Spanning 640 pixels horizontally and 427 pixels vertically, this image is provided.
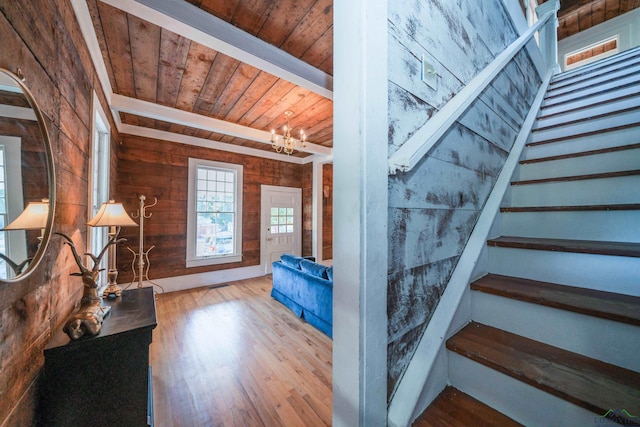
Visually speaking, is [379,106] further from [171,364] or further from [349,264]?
[171,364]

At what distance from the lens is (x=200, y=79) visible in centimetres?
247

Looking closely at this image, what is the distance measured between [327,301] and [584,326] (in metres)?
1.95

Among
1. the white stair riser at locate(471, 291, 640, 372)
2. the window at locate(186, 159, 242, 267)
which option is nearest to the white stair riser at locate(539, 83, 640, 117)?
the white stair riser at locate(471, 291, 640, 372)

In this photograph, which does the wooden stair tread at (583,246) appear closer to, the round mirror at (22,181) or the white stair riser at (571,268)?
the white stair riser at (571,268)

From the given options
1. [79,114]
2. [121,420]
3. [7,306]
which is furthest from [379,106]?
[79,114]

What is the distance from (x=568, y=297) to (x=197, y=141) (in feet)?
16.6

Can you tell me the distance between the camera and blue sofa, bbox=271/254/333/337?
8.31ft

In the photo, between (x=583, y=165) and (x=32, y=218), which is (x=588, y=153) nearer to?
(x=583, y=165)

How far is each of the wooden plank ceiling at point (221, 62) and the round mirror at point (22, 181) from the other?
131 centimetres

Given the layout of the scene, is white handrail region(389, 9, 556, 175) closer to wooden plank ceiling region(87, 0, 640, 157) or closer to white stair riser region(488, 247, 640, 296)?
white stair riser region(488, 247, 640, 296)

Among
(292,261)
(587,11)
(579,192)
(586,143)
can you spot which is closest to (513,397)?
(579,192)

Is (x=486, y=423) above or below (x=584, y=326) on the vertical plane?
below

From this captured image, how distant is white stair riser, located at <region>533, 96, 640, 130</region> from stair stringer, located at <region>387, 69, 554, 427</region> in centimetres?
122

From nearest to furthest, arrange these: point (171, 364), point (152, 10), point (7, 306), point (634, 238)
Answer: point (7, 306), point (634, 238), point (152, 10), point (171, 364)
